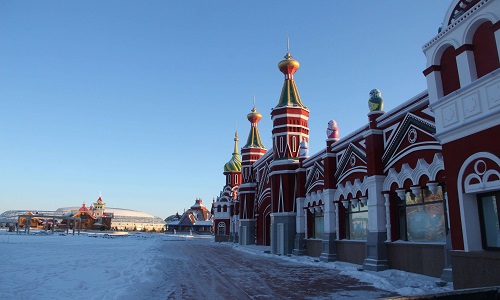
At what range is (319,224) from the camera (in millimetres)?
21047

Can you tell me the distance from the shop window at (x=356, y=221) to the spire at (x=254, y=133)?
24.1 meters

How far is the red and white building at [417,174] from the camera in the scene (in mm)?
7520

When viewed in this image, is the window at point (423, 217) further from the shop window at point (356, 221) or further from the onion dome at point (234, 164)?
the onion dome at point (234, 164)

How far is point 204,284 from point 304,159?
44.5 feet

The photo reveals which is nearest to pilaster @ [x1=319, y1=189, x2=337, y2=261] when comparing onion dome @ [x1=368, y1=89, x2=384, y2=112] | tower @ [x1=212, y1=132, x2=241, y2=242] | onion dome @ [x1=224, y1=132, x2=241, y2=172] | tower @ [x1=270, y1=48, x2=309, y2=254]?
tower @ [x1=270, y1=48, x2=309, y2=254]

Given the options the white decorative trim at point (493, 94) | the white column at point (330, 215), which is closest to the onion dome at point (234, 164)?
the white column at point (330, 215)

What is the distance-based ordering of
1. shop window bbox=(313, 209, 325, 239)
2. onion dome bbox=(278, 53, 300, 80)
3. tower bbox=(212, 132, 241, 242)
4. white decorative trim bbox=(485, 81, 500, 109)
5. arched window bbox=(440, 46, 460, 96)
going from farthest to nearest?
1. tower bbox=(212, 132, 241, 242)
2. onion dome bbox=(278, 53, 300, 80)
3. shop window bbox=(313, 209, 325, 239)
4. arched window bbox=(440, 46, 460, 96)
5. white decorative trim bbox=(485, 81, 500, 109)

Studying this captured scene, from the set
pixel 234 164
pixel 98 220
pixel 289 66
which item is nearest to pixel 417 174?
pixel 289 66

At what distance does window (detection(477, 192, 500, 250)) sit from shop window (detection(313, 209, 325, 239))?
1293 cm

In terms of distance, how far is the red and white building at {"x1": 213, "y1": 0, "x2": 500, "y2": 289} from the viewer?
752 cm

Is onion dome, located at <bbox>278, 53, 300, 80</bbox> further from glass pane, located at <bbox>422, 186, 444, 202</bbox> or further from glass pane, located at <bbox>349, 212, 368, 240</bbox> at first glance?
glass pane, located at <bbox>422, 186, 444, 202</bbox>

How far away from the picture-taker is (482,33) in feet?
26.1

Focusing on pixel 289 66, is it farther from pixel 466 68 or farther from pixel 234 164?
pixel 234 164

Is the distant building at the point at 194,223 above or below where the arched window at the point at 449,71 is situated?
below
